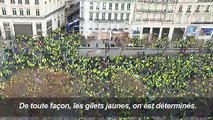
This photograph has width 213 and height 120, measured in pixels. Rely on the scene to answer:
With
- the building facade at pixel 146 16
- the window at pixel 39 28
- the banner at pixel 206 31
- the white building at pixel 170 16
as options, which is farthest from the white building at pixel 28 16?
the banner at pixel 206 31

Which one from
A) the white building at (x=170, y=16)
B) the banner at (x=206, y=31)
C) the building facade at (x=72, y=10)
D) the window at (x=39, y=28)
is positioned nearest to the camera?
the white building at (x=170, y=16)

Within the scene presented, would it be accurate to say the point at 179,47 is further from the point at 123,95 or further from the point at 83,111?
the point at 83,111

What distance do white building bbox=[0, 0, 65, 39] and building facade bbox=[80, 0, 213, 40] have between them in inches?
280

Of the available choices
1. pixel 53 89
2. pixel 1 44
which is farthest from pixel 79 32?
pixel 53 89

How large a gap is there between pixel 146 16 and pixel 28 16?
27.0 metres

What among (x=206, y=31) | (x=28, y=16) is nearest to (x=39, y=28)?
(x=28, y=16)

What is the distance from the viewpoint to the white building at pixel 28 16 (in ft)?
250

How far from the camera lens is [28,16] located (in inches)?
3066

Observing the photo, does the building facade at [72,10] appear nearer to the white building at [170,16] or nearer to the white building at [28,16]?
the white building at [28,16]

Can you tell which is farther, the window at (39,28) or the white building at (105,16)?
the window at (39,28)

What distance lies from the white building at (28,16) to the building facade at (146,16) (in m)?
7.10

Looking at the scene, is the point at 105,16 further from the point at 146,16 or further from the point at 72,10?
the point at 72,10

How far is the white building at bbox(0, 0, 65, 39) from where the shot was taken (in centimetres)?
7619

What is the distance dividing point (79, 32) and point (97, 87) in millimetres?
21094
